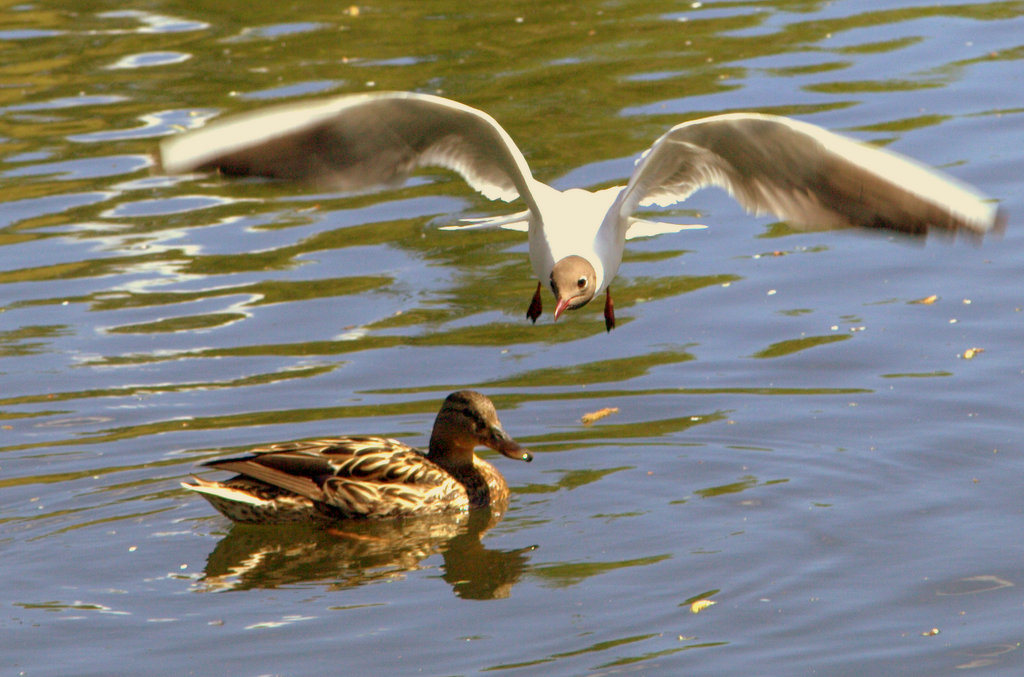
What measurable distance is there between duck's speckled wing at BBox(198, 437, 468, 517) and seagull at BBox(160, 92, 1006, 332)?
113 cm

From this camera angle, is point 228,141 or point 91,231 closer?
point 228,141

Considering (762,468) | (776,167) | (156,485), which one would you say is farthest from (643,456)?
(156,485)

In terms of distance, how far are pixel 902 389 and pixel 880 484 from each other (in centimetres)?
128

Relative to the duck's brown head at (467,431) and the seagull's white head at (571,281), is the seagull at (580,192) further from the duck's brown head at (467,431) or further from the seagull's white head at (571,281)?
the duck's brown head at (467,431)

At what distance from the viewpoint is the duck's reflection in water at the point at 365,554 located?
7645 mm

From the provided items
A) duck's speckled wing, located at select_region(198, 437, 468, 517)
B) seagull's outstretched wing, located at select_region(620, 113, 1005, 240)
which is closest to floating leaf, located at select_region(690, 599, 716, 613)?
seagull's outstretched wing, located at select_region(620, 113, 1005, 240)

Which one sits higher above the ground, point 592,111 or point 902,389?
point 592,111

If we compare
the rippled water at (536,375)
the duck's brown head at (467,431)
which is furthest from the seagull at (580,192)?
the duck's brown head at (467,431)

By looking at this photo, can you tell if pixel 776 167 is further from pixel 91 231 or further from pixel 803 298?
pixel 91 231

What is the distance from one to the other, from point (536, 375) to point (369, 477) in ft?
5.76

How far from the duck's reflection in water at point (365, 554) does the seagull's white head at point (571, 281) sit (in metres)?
1.16

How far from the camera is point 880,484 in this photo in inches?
322

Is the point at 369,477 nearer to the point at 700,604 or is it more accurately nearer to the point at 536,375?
the point at 536,375

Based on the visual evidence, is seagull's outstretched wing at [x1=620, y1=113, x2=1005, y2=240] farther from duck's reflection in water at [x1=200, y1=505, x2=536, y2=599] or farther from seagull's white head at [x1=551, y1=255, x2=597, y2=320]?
duck's reflection in water at [x1=200, y1=505, x2=536, y2=599]
